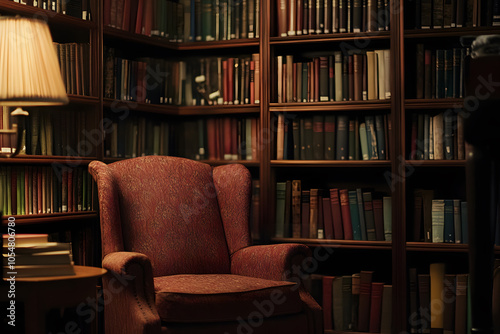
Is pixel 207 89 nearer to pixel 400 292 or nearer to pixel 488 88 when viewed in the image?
pixel 400 292

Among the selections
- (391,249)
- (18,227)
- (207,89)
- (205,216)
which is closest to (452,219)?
(391,249)

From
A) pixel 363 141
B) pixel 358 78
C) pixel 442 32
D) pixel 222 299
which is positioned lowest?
pixel 222 299

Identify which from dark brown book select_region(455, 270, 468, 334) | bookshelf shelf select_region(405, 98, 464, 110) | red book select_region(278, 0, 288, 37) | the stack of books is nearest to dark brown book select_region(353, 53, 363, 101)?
bookshelf shelf select_region(405, 98, 464, 110)

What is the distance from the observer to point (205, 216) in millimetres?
3125

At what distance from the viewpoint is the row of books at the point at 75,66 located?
3.18 meters

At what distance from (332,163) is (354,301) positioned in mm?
754

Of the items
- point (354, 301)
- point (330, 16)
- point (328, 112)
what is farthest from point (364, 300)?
point (330, 16)

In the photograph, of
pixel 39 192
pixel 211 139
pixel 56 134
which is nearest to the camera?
pixel 39 192

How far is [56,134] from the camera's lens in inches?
126

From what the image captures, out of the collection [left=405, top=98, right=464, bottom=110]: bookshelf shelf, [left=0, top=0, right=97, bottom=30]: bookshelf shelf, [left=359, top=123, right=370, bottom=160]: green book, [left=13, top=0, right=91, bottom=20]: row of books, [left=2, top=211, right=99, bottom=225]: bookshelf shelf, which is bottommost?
[left=2, top=211, right=99, bottom=225]: bookshelf shelf

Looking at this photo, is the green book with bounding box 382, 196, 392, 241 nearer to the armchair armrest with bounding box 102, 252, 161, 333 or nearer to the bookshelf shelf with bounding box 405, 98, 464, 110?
the bookshelf shelf with bounding box 405, 98, 464, 110

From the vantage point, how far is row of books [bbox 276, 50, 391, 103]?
3.57 meters

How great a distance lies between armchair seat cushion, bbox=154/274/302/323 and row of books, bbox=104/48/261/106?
4.28 ft

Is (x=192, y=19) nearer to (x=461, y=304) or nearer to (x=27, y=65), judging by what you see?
(x=27, y=65)
